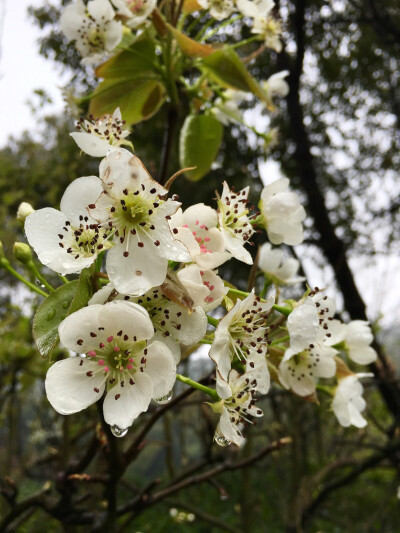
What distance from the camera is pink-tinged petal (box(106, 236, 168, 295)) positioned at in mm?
430

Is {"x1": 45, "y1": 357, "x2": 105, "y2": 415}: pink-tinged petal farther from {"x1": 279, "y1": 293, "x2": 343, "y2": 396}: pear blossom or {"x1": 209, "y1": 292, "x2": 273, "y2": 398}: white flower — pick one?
{"x1": 279, "y1": 293, "x2": 343, "y2": 396}: pear blossom

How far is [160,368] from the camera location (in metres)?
0.47

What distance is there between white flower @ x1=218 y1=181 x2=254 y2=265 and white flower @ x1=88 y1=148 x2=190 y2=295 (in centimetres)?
8

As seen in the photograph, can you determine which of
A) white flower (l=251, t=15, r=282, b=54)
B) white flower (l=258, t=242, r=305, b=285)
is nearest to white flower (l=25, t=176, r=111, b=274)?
white flower (l=258, t=242, r=305, b=285)

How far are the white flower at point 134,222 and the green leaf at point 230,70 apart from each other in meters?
0.47

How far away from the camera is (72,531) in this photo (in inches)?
42.2

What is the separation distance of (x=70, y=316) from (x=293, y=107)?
2402 millimetres

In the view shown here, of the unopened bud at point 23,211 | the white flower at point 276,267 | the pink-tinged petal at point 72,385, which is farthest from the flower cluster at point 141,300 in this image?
the white flower at point 276,267

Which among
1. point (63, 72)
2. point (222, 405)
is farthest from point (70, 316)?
point (63, 72)

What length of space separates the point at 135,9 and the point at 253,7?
0.88 ft

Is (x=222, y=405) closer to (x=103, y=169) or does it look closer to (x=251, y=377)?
(x=251, y=377)

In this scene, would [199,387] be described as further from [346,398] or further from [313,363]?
[346,398]

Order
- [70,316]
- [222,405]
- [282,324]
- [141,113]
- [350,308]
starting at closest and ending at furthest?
1. [70,316]
2. [222,405]
3. [282,324]
4. [141,113]
5. [350,308]

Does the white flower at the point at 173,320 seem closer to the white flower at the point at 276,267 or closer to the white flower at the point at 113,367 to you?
the white flower at the point at 113,367
